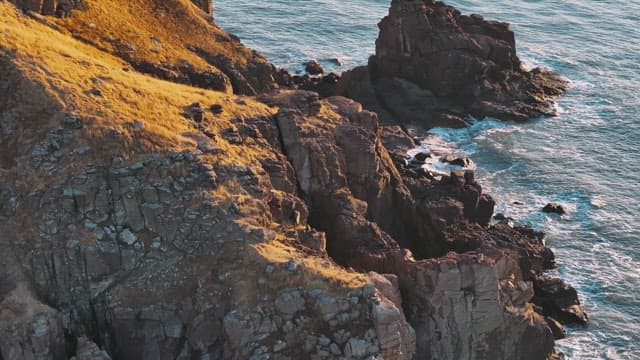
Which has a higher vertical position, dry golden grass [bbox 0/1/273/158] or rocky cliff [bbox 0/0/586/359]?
dry golden grass [bbox 0/1/273/158]

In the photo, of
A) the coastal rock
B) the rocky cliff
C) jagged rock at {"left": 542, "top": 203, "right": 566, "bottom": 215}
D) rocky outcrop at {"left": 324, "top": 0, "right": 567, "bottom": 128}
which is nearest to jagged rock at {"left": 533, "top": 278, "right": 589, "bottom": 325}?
the rocky cliff

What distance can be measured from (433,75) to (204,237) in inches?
2293

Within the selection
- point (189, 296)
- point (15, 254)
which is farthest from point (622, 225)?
point (15, 254)

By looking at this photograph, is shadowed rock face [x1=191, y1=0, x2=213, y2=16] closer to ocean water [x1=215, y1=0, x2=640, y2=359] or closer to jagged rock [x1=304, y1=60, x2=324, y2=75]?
jagged rock [x1=304, y1=60, x2=324, y2=75]

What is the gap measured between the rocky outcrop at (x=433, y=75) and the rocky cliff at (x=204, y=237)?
3592 cm

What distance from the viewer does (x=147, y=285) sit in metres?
41.8

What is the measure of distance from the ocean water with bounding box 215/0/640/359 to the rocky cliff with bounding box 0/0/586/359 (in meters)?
10.0

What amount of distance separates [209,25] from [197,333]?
40.1 m

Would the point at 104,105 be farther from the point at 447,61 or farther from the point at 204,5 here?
the point at 447,61

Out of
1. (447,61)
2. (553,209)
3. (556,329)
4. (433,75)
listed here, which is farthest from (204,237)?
(447,61)

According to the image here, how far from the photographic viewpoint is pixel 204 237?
43.0 m

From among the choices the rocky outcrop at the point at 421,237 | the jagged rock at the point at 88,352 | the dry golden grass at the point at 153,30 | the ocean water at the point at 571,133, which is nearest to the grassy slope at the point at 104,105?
the rocky outcrop at the point at 421,237

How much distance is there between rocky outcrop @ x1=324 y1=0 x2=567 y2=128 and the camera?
9319 centimetres

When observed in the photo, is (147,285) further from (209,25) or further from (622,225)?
(622,225)
